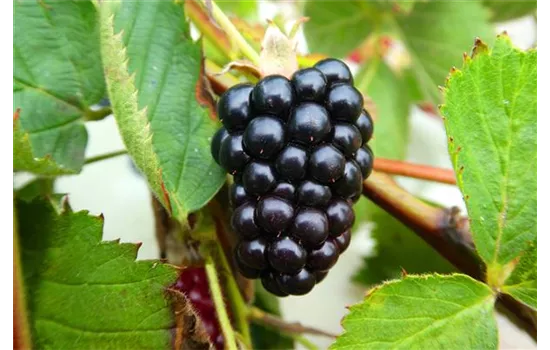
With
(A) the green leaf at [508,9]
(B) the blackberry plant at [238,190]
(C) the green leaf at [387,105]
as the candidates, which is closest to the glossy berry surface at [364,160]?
(B) the blackberry plant at [238,190]

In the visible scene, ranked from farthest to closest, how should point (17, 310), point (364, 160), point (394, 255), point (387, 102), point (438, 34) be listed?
point (387, 102)
point (438, 34)
point (394, 255)
point (364, 160)
point (17, 310)

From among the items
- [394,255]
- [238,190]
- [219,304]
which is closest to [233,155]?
[238,190]

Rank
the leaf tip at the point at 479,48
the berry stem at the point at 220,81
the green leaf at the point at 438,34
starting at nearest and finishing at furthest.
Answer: the leaf tip at the point at 479,48 < the berry stem at the point at 220,81 < the green leaf at the point at 438,34


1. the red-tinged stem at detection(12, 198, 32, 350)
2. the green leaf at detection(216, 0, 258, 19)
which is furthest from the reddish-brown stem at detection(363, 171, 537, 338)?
the green leaf at detection(216, 0, 258, 19)

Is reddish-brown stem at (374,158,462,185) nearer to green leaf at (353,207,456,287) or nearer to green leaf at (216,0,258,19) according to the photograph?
green leaf at (353,207,456,287)

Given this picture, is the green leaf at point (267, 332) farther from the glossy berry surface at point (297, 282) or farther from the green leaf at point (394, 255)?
the glossy berry surface at point (297, 282)

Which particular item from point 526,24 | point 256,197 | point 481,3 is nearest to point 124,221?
point 256,197

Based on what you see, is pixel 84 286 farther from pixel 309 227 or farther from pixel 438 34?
pixel 438 34
